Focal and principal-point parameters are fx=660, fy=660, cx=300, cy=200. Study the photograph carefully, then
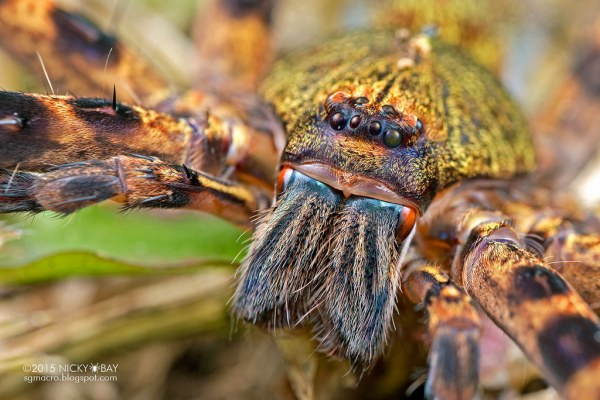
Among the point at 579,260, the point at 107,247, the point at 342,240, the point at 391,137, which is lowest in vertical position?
the point at 107,247

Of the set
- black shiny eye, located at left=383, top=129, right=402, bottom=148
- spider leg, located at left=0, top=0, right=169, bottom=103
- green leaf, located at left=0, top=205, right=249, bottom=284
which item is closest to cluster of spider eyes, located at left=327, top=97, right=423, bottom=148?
black shiny eye, located at left=383, top=129, right=402, bottom=148

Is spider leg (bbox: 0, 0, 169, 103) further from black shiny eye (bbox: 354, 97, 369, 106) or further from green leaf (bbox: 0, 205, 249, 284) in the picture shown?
black shiny eye (bbox: 354, 97, 369, 106)

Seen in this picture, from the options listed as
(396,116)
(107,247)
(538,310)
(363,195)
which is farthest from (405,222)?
(107,247)

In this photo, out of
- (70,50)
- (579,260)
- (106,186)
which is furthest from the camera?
(70,50)

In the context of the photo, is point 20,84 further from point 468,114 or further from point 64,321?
point 468,114

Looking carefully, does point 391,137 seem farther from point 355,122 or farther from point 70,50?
point 70,50

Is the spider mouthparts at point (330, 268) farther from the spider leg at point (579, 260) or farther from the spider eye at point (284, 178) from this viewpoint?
the spider leg at point (579, 260)

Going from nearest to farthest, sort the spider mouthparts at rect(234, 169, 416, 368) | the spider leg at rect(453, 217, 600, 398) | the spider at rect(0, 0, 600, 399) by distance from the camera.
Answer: the spider leg at rect(453, 217, 600, 398)
the spider at rect(0, 0, 600, 399)
the spider mouthparts at rect(234, 169, 416, 368)

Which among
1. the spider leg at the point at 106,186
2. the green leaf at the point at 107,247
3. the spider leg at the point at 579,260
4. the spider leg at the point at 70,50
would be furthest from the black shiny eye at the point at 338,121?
the spider leg at the point at 70,50
